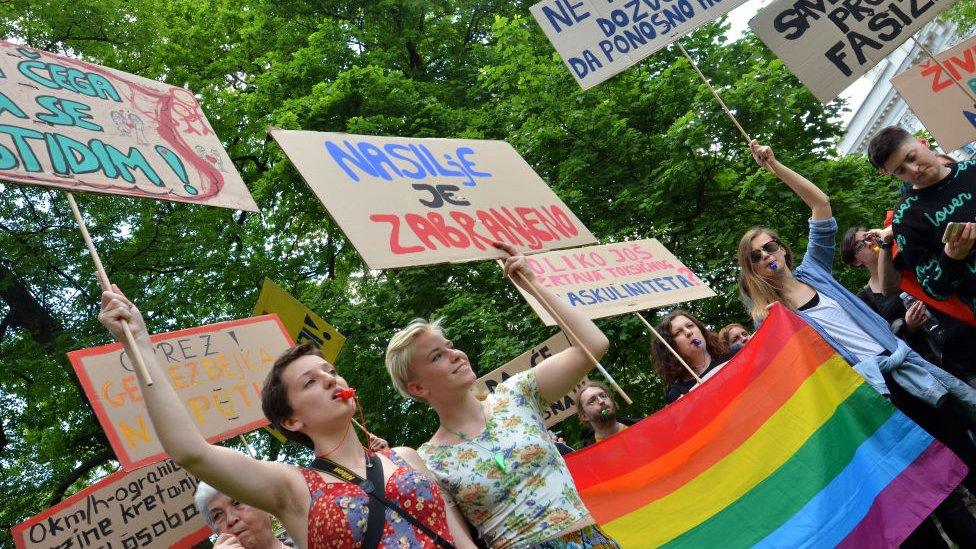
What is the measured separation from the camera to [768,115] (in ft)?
37.5

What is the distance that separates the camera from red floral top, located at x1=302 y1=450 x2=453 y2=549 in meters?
2.33

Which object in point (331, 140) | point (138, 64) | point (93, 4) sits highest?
point (93, 4)

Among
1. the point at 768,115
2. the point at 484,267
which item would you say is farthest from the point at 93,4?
the point at 768,115

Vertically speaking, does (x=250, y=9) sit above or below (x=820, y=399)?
above

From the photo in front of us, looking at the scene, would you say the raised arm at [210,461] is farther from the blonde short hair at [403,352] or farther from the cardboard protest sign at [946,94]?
the cardboard protest sign at [946,94]

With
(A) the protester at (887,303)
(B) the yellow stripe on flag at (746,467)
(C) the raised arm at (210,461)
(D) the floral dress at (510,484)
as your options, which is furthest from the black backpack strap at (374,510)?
(A) the protester at (887,303)

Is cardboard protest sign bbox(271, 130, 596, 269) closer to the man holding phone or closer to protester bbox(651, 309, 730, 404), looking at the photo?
protester bbox(651, 309, 730, 404)

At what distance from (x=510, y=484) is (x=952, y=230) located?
2.13 metres

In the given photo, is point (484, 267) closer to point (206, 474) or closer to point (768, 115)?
point (768, 115)

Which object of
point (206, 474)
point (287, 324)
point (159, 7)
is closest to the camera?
point (206, 474)

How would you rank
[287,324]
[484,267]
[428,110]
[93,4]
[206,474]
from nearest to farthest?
[206,474] < [287,324] < [484,267] < [428,110] < [93,4]

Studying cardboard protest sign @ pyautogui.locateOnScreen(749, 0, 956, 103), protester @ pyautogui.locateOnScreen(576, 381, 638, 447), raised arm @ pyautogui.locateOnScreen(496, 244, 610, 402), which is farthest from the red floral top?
cardboard protest sign @ pyautogui.locateOnScreen(749, 0, 956, 103)

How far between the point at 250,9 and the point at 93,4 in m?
2.61

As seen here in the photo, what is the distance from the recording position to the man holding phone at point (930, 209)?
391 centimetres
